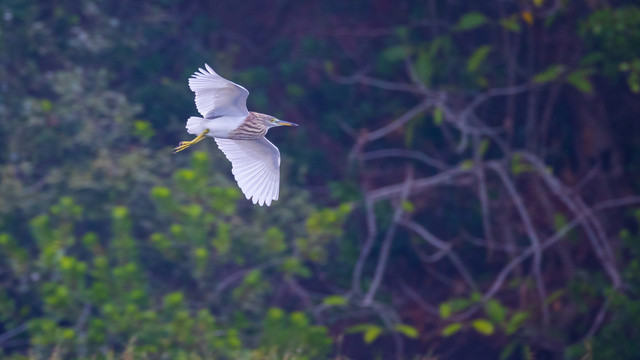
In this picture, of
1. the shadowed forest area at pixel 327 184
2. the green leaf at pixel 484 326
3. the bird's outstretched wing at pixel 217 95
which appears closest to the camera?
the bird's outstretched wing at pixel 217 95

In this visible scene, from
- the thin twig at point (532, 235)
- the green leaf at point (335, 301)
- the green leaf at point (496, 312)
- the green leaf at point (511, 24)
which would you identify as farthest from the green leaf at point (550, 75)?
the green leaf at point (335, 301)

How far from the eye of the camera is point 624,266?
5.36 metres

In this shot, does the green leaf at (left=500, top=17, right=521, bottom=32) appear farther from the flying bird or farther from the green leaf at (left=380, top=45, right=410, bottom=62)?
the flying bird

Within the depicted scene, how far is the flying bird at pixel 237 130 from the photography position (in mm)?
3613

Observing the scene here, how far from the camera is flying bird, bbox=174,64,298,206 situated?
11.9ft

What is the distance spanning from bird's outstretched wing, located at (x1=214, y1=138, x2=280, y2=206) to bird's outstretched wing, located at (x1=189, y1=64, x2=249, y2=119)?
0.36m

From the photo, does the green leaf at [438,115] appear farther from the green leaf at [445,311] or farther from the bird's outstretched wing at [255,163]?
the bird's outstretched wing at [255,163]

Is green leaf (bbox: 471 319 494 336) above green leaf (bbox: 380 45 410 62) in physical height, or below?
below

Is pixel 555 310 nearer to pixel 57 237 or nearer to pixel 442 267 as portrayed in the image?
pixel 442 267

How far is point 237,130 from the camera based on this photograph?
148 inches

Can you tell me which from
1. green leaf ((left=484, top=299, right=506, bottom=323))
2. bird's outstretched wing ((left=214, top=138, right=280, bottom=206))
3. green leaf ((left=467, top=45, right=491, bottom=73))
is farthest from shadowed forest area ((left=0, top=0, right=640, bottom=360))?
bird's outstretched wing ((left=214, top=138, right=280, bottom=206))

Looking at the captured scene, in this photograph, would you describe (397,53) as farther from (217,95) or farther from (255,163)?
(217,95)

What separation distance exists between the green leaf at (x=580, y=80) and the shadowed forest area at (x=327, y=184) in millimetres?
14

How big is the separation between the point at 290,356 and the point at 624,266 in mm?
2416
